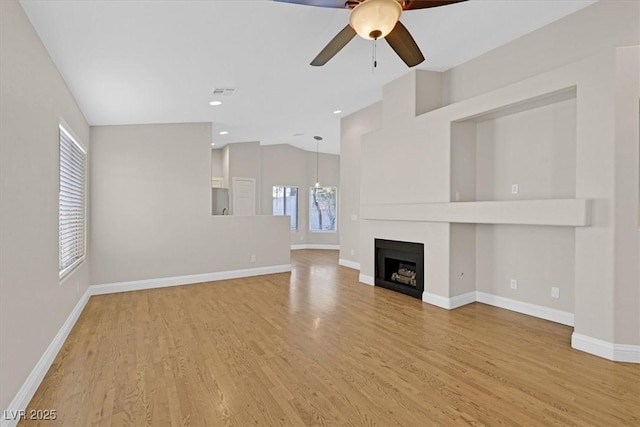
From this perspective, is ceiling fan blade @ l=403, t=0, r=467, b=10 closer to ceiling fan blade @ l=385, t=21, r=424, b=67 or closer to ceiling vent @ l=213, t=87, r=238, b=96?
ceiling fan blade @ l=385, t=21, r=424, b=67

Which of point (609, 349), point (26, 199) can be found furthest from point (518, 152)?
point (26, 199)

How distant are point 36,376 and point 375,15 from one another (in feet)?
11.5

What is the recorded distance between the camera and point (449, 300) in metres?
4.45

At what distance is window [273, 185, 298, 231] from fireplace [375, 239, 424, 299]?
5.86 m

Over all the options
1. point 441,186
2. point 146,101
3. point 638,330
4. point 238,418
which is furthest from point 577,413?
point 146,101

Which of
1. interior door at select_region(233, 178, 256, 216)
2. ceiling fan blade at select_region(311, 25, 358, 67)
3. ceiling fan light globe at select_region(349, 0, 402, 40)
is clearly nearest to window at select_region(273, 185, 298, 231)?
interior door at select_region(233, 178, 256, 216)

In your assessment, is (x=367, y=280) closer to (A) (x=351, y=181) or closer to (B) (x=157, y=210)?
(A) (x=351, y=181)

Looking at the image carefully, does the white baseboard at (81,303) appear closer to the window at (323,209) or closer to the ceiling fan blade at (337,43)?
the ceiling fan blade at (337,43)

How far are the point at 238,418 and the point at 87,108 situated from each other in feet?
14.4

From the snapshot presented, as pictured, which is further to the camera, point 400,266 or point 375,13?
point 400,266

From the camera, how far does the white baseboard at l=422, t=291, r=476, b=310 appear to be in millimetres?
4461

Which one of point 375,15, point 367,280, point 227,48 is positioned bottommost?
point 367,280

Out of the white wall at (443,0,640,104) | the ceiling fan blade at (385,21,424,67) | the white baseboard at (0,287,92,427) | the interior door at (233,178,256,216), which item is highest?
the white wall at (443,0,640,104)

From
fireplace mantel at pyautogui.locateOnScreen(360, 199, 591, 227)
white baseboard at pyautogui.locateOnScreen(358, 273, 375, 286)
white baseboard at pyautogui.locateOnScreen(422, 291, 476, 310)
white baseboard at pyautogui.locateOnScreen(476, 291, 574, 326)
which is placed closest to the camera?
fireplace mantel at pyautogui.locateOnScreen(360, 199, 591, 227)
